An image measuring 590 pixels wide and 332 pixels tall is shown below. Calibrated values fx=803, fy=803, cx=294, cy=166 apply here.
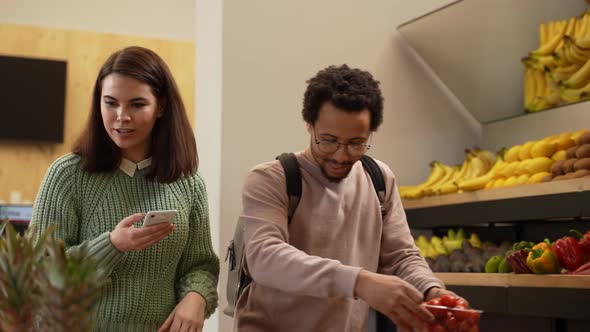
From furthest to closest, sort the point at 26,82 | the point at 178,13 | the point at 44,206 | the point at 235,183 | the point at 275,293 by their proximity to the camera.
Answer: the point at 178,13 < the point at 26,82 < the point at 235,183 < the point at 44,206 < the point at 275,293

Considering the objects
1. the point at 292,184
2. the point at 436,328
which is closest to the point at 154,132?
the point at 292,184

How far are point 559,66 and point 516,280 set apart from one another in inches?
58.2

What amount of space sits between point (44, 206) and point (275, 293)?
0.74m

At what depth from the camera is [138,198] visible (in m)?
2.50

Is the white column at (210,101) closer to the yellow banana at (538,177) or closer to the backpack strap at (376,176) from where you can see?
the yellow banana at (538,177)

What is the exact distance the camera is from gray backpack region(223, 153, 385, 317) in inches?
88.7

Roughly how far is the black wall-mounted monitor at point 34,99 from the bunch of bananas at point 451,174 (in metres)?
3.38

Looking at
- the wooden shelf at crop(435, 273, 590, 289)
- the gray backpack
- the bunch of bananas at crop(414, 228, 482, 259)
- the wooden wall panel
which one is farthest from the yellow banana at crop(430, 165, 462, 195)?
the wooden wall panel

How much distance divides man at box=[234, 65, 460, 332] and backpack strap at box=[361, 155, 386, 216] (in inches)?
1.5

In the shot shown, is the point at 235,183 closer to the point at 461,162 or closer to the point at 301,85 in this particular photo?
the point at 301,85

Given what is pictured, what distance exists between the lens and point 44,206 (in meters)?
2.38

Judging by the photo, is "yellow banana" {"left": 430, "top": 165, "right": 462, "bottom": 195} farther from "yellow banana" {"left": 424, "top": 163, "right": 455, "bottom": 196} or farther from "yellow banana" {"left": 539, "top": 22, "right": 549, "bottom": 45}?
"yellow banana" {"left": 539, "top": 22, "right": 549, "bottom": 45}

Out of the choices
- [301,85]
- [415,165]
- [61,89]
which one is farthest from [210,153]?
[61,89]

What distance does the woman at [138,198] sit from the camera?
237cm
